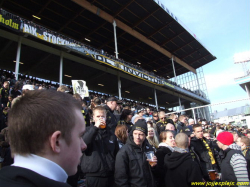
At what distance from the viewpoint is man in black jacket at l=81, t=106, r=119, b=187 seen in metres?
2.42

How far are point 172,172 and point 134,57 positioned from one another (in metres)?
21.4

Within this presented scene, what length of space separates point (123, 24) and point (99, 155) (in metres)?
17.1

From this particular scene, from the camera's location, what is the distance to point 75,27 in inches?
661

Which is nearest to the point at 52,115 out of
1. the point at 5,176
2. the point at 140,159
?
the point at 5,176

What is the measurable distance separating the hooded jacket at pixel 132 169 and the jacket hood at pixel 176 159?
31cm

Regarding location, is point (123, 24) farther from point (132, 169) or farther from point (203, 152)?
point (132, 169)

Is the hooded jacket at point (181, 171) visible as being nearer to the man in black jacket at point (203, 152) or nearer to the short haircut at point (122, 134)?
the short haircut at point (122, 134)

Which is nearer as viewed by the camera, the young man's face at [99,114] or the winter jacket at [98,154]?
the winter jacket at [98,154]

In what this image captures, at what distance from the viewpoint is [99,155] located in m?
2.56

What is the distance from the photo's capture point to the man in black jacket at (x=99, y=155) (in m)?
2.42

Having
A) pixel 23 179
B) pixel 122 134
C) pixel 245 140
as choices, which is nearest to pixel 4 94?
pixel 122 134

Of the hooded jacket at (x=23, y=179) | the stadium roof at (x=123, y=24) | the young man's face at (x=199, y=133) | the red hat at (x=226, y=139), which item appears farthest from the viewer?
the stadium roof at (x=123, y=24)

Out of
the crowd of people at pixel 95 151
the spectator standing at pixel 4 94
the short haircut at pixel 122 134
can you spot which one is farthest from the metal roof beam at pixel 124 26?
the short haircut at pixel 122 134

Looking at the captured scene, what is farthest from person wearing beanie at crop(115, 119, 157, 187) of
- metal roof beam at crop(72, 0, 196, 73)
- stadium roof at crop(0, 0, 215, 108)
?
metal roof beam at crop(72, 0, 196, 73)
